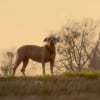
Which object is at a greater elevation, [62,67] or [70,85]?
[70,85]

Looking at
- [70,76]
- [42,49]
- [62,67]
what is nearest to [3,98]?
[70,76]

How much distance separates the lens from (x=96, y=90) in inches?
667

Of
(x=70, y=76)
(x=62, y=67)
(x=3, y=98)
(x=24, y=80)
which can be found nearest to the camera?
(x=3, y=98)

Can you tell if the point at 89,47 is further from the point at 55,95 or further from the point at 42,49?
the point at 55,95

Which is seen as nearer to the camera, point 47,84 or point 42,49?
point 47,84

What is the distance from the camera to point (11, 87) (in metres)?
17.2

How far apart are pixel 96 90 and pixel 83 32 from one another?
52.6m

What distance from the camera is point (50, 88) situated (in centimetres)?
1677

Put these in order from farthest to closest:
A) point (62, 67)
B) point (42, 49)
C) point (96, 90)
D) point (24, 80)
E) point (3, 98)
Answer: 1. point (62, 67)
2. point (42, 49)
3. point (24, 80)
4. point (96, 90)
5. point (3, 98)

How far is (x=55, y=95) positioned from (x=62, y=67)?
48.5m

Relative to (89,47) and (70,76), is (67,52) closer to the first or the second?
(89,47)

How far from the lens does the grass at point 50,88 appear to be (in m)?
15.6

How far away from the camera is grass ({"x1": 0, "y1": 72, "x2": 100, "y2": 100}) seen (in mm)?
15602

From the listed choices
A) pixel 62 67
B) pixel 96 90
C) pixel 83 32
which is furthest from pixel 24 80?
pixel 83 32
